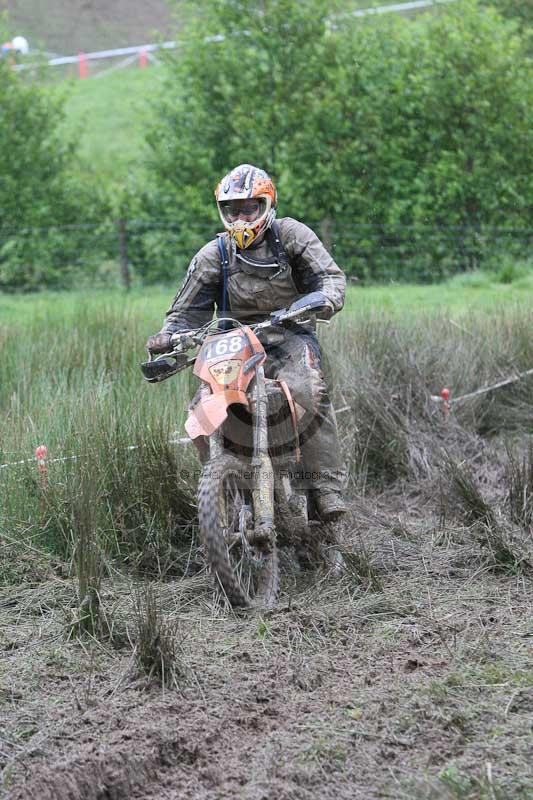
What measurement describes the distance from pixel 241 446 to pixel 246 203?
1.17 metres

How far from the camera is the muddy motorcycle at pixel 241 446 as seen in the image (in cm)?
526

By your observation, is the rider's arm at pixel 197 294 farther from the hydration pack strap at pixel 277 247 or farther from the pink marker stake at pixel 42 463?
the pink marker stake at pixel 42 463

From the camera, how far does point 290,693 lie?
433 centimetres

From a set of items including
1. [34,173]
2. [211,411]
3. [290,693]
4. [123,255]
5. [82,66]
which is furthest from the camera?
[82,66]

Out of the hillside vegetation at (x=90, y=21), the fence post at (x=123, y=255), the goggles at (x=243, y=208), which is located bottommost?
the fence post at (x=123, y=255)

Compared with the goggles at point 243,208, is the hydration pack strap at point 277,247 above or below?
below

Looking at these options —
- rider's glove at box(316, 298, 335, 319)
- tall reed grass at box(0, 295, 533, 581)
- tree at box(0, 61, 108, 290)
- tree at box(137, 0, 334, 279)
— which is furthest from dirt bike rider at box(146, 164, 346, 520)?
tree at box(0, 61, 108, 290)

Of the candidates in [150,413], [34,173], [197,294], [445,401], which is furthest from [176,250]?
[197,294]

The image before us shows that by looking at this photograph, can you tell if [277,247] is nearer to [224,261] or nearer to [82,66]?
[224,261]

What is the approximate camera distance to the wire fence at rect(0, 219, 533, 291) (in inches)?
729

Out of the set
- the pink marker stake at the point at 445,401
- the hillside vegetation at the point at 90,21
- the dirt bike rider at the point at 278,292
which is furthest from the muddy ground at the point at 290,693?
the hillside vegetation at the point at 90,21

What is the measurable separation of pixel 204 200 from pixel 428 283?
194 inches

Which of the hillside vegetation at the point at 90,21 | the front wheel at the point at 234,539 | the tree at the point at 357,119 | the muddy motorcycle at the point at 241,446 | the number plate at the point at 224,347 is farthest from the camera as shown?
the hillside vegetation at the point at 90,21

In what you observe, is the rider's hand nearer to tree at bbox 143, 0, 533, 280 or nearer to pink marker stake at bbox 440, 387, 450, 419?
pink marker stake at bbox 440, 387, 450, 419
